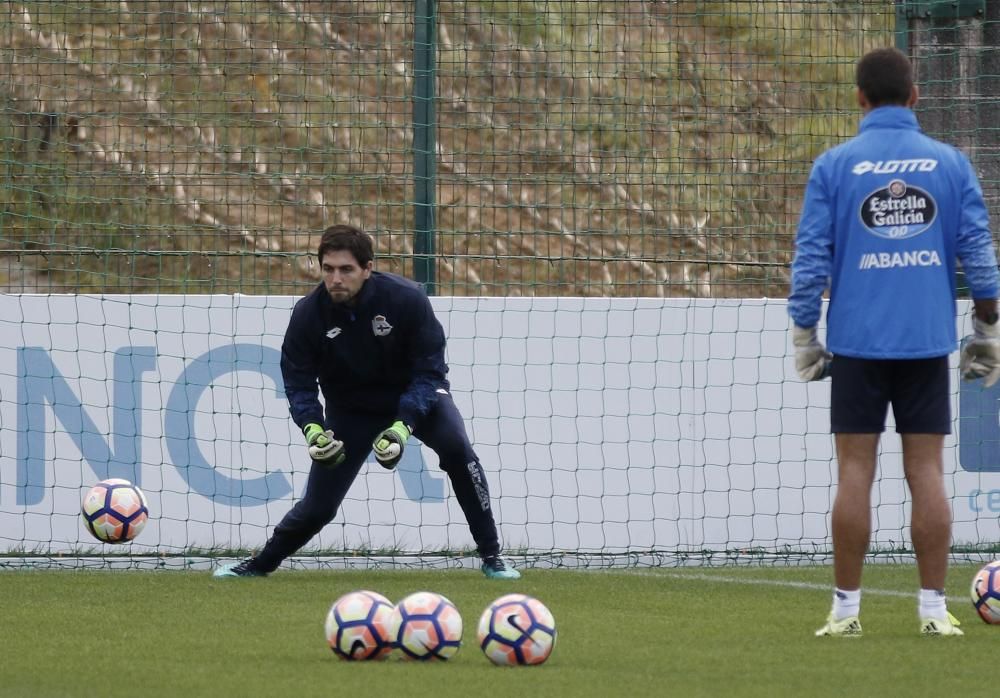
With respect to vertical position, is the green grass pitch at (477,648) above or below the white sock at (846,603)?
below

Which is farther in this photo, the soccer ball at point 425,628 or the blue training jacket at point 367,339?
the blue training jacket at point 367,339

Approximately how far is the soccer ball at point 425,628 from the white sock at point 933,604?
1.75m

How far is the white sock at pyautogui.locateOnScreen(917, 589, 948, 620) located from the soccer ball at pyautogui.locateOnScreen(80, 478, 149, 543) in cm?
395

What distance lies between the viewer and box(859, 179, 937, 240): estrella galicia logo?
6.20m

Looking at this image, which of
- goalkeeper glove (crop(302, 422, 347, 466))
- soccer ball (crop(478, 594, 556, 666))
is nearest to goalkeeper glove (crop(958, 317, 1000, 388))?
soccer ball (crop(478, 594, 556, 666))

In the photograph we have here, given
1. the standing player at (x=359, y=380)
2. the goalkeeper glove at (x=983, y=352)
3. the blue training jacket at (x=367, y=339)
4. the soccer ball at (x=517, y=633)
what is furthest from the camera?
the blue training jacket at (x=367, y=339)

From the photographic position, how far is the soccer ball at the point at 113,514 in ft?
28.2

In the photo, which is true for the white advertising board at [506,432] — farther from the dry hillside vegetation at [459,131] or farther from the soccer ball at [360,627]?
the soccer ball at [360,627]

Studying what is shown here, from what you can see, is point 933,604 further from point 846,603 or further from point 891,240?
point 891,240

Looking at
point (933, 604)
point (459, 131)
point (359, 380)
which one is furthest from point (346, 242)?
point (459, 131)

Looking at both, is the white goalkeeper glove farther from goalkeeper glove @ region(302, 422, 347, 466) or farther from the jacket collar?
goalkeeper glove @ region(302, 422, 347, 466)

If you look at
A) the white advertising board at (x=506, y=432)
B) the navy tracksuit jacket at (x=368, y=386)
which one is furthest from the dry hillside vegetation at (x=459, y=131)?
the navy tracksuit jacket at (x=368, y=386)

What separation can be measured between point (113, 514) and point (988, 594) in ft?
13.6

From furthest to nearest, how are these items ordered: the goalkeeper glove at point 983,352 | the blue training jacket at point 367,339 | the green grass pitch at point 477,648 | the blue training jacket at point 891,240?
the blue training jacket at point 367,339 → the goalkeeper glove at point 983,352 → the blue training jacket at point 891,240 → the green grass pitch at point 477,648
